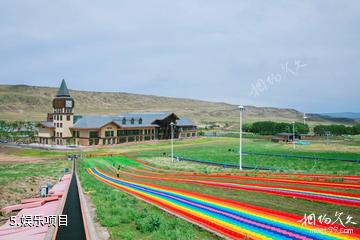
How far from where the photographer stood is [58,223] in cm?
1584

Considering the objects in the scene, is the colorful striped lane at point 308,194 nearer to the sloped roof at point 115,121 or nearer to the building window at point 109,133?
the sloped roof at point 115,121

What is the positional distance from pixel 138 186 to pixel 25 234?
48.5ft

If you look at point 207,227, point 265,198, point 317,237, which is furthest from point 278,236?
point 265,198

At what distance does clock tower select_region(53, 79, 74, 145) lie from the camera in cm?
7988

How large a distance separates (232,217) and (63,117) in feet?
235

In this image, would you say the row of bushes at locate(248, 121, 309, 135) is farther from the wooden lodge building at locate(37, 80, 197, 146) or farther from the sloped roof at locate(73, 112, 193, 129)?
the wooden lodge building at locate(37, 80, 197, 146)

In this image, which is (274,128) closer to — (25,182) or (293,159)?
(293,159)

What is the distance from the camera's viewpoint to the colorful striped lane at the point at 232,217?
13.6 meters

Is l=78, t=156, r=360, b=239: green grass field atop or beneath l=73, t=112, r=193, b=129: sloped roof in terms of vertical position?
beneath

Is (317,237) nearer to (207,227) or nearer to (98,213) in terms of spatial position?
(207,227)

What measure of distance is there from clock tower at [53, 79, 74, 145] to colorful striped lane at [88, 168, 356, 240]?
61228 mm

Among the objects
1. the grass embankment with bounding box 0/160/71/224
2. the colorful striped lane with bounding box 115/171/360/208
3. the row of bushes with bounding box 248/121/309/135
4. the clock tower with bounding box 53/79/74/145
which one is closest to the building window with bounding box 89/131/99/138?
the clock tower with bounding box 53/79/74/145

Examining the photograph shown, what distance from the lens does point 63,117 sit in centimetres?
7994

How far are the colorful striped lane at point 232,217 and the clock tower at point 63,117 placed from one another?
61.2m
